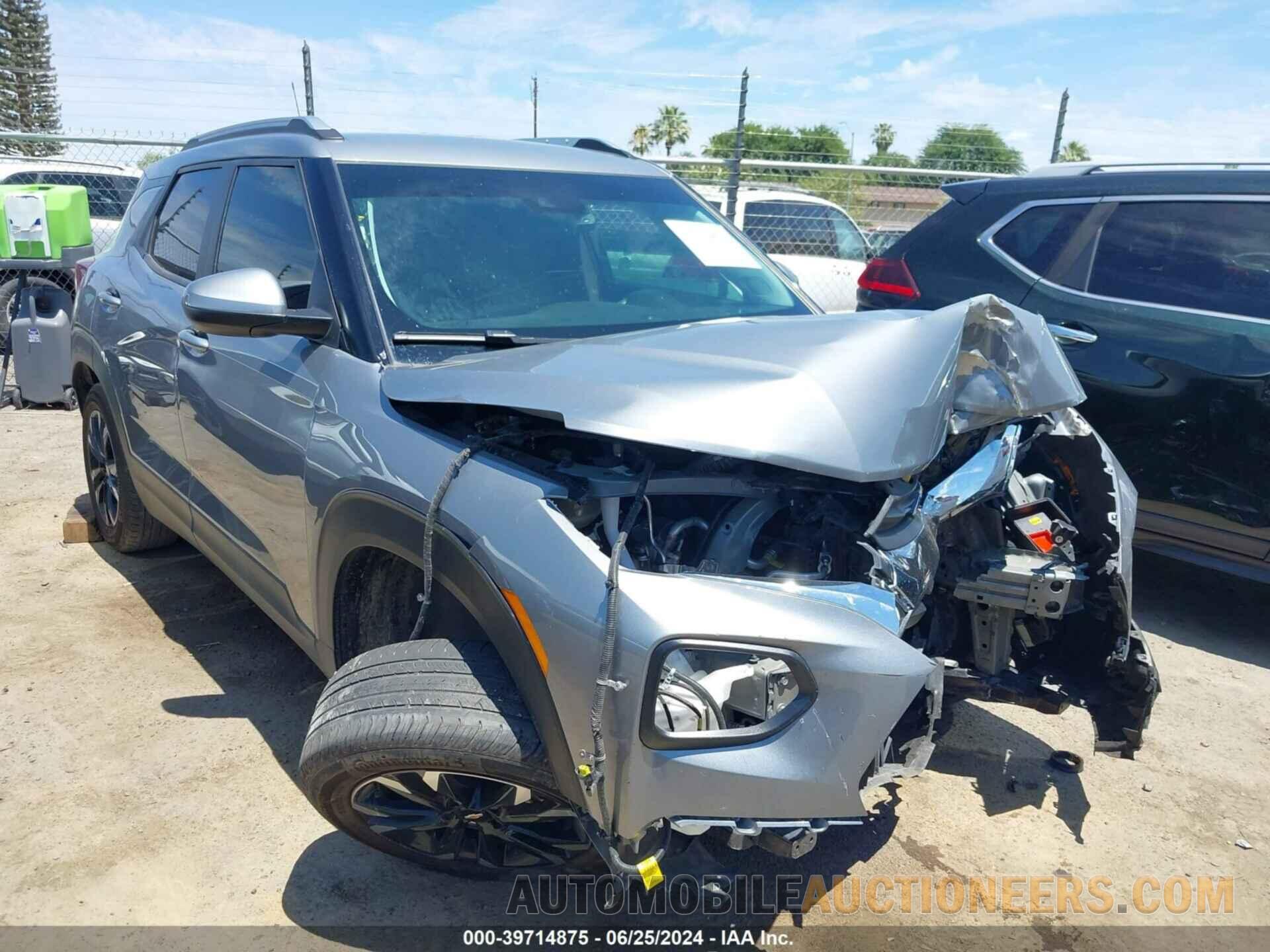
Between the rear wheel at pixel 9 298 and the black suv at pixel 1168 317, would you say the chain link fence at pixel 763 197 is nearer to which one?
the rear wheel at pixel 9 298

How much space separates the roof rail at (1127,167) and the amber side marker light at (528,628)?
404cm

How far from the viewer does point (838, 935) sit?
247 centimetres

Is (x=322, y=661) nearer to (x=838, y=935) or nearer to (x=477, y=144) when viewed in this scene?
(x=838, y=935)

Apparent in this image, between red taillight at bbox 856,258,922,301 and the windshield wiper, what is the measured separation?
2.95m

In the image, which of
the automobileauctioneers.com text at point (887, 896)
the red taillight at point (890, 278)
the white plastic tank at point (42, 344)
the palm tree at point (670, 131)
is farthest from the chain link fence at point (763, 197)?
the palm tree at point (670, 131)

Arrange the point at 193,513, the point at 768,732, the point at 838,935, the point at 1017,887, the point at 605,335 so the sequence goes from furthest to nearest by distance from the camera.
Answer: the point at 193,513
the point at 605,335
the point at 1017,887
the point at 838,935
the point at 768,732

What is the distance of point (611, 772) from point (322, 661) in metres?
1.26

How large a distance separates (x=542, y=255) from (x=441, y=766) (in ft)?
5.48

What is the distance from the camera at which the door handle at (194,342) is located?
129 inches

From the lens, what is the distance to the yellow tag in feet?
6.30

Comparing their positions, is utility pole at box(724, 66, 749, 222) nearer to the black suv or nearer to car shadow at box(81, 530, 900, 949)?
the black suv

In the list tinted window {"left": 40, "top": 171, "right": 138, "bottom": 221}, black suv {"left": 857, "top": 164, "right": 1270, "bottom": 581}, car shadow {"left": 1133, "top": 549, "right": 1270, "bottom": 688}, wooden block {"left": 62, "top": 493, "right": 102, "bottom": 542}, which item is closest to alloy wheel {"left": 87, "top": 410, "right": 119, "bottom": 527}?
wooden block {"left": 62, "top": 493, "right": 102, "bottom": 542}

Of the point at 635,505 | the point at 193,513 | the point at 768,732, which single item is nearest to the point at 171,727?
the point at 193,513

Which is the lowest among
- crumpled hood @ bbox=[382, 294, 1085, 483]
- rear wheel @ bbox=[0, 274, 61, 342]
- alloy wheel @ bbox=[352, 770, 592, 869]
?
alloy wheel @ bbox=[352, 770, 592, 869]
